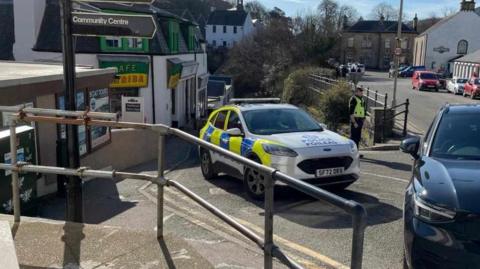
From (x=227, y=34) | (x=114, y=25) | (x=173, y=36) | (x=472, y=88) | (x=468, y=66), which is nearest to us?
(x=114, y=25)

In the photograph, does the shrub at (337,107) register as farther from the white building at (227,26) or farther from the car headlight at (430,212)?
the white building at (227,26)

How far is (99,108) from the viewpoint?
12.5 m

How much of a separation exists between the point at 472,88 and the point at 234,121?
34553 millimetres

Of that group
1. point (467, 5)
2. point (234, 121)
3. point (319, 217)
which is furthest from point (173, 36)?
point (467, 5)

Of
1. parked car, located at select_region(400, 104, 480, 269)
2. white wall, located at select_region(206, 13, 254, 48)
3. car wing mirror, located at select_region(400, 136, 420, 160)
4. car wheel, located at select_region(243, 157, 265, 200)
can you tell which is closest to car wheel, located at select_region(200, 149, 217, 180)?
car wheel, located at select_region(243, 157, 265, 200)

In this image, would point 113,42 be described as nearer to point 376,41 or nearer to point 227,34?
point 227,34

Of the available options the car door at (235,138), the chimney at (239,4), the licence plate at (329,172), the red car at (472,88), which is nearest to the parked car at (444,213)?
the licence plate at (329,172)

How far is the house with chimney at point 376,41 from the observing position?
10062cm

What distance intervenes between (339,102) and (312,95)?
10214mm

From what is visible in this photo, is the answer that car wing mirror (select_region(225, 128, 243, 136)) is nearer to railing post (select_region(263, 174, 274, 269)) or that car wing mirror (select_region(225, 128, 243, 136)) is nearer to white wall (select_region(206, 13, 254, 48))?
railing post (select_region(263, 174, 274, 269))

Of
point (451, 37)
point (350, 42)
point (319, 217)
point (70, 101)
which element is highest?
point (451, 37)

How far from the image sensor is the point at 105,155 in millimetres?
13109

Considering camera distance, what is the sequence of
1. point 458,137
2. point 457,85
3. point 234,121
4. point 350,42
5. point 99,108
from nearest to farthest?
1. point 458,137
2. point 234,121
3. point 99,108
4. point 457,85
5. point 350,42

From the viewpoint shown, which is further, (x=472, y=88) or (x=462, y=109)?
(x=472, y=88)
